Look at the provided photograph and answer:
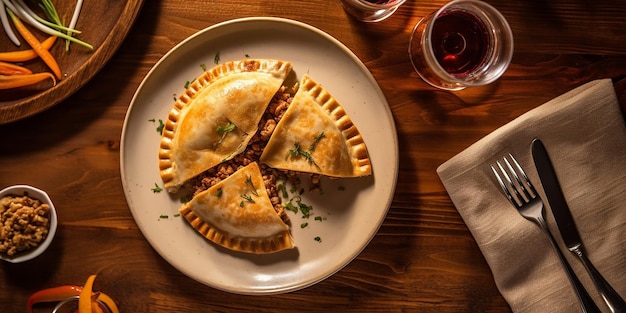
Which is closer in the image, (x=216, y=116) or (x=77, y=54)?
(x=216, y=116)

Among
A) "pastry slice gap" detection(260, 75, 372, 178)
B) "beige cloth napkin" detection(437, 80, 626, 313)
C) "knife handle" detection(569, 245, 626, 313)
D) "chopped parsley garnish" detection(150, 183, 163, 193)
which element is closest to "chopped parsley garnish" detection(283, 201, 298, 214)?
"pastry slice gap" detection(260, 75, 372, 178)

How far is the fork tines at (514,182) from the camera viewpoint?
233 cm

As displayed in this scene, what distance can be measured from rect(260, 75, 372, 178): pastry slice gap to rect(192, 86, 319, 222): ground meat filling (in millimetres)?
68

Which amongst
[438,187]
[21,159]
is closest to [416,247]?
[438,187]

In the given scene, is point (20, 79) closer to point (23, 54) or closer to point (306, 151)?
point (23, 54)

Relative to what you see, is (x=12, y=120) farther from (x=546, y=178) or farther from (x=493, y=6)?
(x=546, y=178)

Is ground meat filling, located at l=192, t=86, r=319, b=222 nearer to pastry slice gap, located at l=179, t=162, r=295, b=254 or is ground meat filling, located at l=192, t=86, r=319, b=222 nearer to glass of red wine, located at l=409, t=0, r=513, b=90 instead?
pastry slice gap, located at l=179, t=162, r=295, b=254

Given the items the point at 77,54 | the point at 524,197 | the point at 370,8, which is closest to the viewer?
the point at 370,8

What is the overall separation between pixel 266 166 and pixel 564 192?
55.2 inches

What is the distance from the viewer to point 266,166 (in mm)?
2410

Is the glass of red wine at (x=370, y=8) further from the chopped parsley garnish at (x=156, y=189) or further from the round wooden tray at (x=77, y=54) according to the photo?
the chopped parsley garnish at (x=156, y=189)

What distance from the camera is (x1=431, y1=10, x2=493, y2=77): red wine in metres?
2.27

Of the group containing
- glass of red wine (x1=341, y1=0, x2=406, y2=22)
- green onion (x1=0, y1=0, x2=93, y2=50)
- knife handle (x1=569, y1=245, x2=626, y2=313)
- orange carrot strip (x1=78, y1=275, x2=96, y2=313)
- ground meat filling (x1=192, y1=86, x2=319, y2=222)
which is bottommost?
orange carrot strip (x1=78, y1=275, x2=96, y2=313)

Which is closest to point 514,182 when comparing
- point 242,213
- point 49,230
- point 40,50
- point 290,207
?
point 290,207
